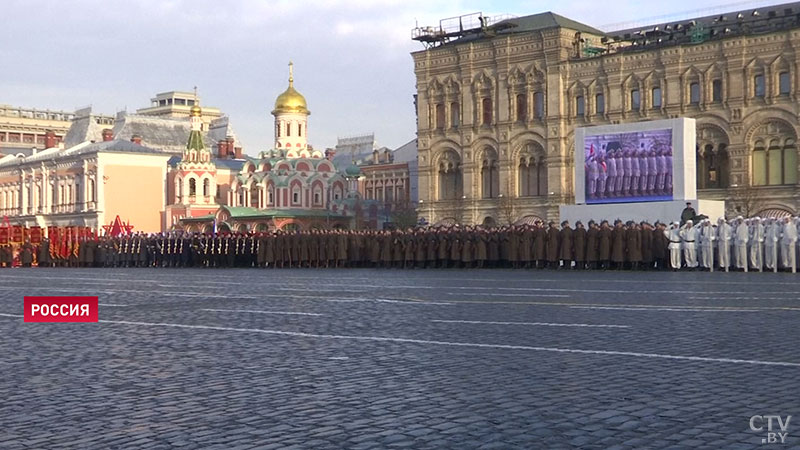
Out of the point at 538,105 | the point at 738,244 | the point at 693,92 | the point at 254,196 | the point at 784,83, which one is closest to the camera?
the point at 738,244

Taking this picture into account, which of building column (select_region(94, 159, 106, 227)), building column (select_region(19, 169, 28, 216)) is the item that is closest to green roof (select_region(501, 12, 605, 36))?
building column (select_region(94, 159, 106, 227))

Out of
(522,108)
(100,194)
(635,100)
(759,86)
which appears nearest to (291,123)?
(100,194)

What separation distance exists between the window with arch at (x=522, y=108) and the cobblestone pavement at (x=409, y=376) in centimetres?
3915

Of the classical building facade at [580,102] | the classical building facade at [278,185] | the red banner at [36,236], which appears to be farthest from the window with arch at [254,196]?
the red banner at [36,236]

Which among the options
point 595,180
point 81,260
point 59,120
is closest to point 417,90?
point 81,260

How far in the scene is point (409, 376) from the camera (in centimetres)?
689

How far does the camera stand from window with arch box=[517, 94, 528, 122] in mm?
51719

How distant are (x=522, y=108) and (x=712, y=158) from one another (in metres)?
9.72

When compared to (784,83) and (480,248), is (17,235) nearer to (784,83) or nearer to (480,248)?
(480,248)

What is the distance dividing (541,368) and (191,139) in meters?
62.5

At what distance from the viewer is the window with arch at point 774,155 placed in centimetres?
4397

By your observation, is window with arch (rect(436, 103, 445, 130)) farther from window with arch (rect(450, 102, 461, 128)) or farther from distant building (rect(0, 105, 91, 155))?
distant building (rect(0, 105, 91, 155))

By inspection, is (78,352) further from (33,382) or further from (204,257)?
(204,257)

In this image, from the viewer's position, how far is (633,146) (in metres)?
29.4
